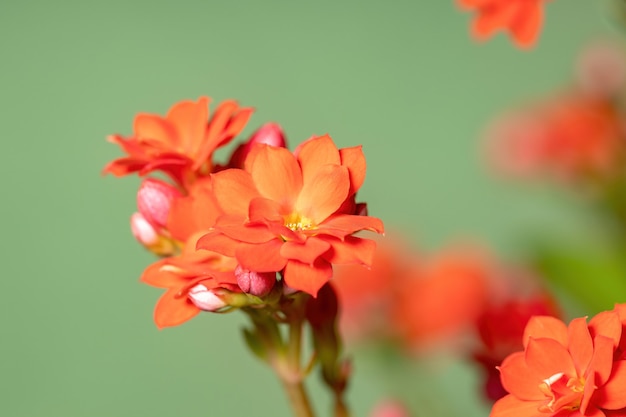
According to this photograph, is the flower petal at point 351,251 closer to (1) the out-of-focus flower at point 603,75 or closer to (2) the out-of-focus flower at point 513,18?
(2) the out-of-focus flower at point 513,18

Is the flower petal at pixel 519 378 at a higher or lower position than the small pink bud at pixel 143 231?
lower

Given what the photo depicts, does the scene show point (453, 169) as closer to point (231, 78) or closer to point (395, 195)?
point (395, 195)

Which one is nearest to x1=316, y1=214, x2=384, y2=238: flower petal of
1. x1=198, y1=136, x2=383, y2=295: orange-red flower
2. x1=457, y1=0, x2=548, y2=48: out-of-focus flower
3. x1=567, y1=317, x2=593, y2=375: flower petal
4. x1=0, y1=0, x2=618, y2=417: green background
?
x1=198, y1=136, x2=383, y2=295: orange-red flower

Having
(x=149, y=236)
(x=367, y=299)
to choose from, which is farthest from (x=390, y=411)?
(x=367, y=299)

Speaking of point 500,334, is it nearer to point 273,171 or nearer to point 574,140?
point 273,171

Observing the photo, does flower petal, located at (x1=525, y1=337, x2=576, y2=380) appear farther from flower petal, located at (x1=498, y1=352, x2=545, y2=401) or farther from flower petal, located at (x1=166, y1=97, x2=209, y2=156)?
flower petal, located at (x1=166, y1=97, x2=209, y2=156)

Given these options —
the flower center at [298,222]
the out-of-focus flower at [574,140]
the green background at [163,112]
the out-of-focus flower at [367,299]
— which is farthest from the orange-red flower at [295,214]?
the green background at [163,112]

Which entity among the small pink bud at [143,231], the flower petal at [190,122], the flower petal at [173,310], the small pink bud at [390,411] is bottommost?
the small pink bud at [390,411]
